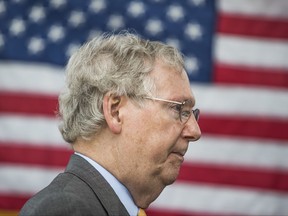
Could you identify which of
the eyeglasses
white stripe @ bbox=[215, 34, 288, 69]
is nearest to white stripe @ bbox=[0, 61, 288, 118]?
white stripe @ bbox=[215, 34, 288, 69]

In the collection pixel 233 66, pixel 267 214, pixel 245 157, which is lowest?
pixel 267 214

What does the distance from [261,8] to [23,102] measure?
1.56m

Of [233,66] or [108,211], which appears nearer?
[108,211]

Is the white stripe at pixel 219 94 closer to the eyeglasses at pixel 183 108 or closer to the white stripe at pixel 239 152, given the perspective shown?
the white stripe at pixel 239 152

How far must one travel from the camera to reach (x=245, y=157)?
167 inches

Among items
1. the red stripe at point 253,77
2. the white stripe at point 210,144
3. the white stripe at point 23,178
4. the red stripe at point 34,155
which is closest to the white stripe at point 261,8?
the red stripe at point 253,77

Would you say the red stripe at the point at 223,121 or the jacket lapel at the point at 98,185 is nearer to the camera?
the jacket lapel at the point at 98,185

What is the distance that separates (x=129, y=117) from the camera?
2158 millimetres

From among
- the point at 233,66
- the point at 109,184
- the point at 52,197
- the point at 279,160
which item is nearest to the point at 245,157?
the point at 279,160

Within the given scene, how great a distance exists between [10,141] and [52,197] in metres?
2.41

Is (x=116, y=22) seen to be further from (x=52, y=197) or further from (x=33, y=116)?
(x=52, y=197)

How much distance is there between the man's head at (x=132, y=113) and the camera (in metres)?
2.16

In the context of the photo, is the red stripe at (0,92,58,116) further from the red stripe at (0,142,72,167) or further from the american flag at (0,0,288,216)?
the red stripe at (0,142,72,167)

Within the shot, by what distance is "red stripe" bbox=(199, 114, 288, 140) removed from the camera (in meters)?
4.20
